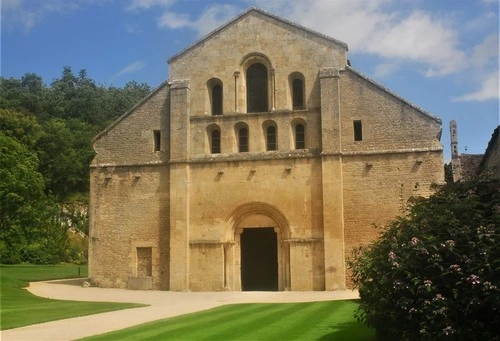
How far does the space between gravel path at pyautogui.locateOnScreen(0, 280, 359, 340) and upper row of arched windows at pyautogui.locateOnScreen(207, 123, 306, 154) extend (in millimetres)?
6937

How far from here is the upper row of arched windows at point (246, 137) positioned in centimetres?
2772

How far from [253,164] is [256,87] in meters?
4.09

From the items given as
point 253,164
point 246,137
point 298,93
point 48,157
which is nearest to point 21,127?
point 48,157

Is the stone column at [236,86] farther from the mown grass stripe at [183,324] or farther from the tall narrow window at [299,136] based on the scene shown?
the mown grass stripe at [183,324]

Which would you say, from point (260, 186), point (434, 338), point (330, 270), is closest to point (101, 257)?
point (260, 186)

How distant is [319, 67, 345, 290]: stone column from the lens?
1009 inches

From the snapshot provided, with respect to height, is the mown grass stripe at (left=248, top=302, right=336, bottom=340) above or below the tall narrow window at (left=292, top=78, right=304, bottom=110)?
below

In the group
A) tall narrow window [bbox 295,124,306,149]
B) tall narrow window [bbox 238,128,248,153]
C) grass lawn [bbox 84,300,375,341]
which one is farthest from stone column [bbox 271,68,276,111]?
grass lawn [bbox 84,300,375,341]

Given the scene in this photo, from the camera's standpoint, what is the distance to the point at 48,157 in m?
65.2

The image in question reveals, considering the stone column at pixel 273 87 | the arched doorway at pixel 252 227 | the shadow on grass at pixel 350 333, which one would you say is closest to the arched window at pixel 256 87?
the stone column at pixel 273 87

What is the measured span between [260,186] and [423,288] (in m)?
18.6

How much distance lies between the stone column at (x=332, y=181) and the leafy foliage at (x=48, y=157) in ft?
75.8

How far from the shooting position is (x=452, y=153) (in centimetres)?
3816

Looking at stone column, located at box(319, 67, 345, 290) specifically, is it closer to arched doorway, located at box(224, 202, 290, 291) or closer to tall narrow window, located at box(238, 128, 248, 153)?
arched doorway, located at box(224, 202, 290, 291)
